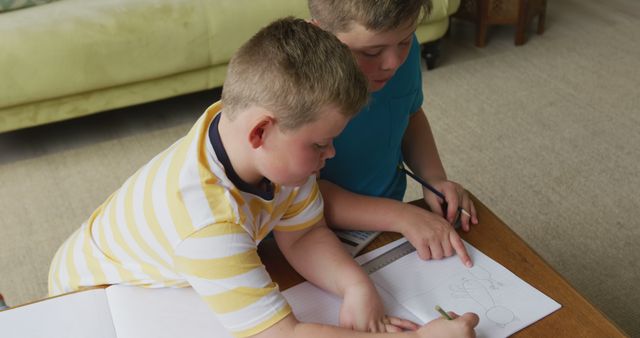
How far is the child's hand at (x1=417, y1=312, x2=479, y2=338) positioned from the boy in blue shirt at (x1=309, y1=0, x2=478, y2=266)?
16 cm

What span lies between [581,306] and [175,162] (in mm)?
516

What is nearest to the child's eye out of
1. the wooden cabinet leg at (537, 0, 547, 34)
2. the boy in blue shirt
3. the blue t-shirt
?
the boy in blue shirt

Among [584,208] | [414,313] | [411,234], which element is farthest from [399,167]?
[584,208]

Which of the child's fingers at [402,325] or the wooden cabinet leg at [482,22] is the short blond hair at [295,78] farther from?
the wooden cabinet leg at [482,22]

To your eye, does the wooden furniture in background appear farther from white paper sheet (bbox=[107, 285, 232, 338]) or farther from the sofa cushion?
white paper sheet (bbox=[107, 285, 232, 338])

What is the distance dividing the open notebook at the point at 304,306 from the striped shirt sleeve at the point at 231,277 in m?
0.07

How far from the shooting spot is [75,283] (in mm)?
962

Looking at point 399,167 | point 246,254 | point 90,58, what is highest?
point 246,254

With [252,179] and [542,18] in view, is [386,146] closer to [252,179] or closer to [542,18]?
[252,179]

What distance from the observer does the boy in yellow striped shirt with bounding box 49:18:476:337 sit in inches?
28.4

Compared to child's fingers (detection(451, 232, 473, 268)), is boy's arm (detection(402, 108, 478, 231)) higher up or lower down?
lower down

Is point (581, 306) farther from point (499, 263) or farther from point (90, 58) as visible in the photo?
point (90, 58)

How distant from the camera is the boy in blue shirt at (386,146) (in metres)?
0.90

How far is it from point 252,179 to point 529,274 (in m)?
0.38
